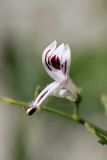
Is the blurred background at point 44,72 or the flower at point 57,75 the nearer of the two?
the flower at point 57,75

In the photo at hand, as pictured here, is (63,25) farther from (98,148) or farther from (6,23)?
(98,148)

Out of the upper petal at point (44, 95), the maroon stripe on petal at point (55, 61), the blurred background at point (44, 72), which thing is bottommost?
the blurred background at point (44, 72)

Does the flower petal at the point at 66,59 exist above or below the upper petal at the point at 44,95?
above

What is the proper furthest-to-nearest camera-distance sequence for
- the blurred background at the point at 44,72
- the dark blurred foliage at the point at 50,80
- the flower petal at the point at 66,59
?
1. the blurred background at the point at 44,72
2. the dark blurred foliage at the point at 50,80
3. the flower petal at the point at 66,59

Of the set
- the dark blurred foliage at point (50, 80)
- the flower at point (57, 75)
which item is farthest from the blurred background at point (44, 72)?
the flower at point (57, 75)

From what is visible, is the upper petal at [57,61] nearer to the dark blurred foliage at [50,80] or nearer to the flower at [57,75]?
the flower at [57,75]

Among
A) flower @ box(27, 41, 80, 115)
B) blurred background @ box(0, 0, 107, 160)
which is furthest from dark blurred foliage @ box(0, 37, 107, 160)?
flower @ box(27, 41, 80, 115)

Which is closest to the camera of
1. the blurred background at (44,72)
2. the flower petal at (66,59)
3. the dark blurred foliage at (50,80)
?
the flower petal at (66,59)
